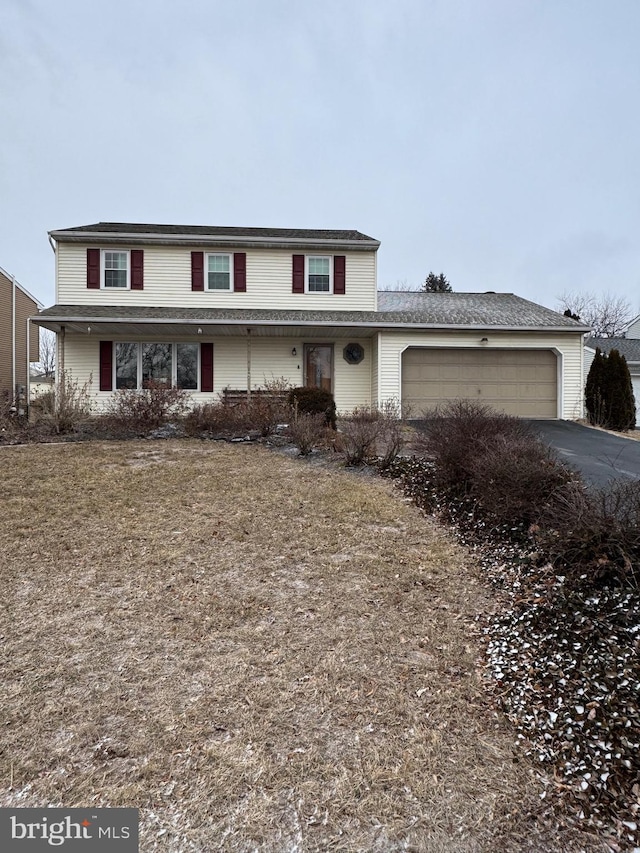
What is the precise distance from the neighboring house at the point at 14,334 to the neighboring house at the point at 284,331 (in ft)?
25.2

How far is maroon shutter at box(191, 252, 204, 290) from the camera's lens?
1452 centimetres

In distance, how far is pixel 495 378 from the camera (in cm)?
1395

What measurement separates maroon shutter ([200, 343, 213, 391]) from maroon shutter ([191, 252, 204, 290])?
2.00m

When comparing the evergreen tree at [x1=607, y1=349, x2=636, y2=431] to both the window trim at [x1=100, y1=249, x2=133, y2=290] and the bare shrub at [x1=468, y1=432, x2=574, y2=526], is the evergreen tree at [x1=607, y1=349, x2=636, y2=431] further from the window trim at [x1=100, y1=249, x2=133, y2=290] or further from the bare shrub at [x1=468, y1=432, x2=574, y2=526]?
the window trim at [x1=100, y1=249, x2=133, y2=290]

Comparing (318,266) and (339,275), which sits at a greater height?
(318,266)

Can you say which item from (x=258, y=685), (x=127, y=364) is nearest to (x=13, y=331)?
(x=127, y=364)

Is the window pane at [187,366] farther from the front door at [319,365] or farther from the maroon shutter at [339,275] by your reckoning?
the maroon shutter at [339,275]

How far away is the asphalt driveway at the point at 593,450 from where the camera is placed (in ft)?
22.2

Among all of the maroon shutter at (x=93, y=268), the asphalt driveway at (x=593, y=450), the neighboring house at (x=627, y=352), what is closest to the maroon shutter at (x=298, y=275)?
the maroon shutter at (x=93, y=268)

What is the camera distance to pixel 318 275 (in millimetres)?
14930

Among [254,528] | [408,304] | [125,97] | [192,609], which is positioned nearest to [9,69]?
[125,97]

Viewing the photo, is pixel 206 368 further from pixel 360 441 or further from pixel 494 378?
pixel 494 378

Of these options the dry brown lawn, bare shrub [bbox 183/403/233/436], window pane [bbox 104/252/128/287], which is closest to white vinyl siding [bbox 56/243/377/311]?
window pane [bbox 104/252/128/287]

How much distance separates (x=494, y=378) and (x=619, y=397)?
3.49m
